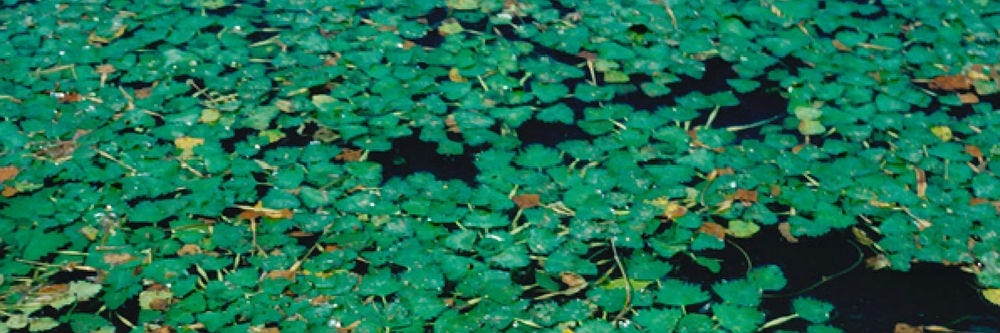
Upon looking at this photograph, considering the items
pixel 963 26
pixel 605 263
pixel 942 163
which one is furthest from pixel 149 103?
pixel 963 26

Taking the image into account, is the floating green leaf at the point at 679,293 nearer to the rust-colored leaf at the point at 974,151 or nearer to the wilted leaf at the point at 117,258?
the rust-colored leaf at the point at 974,151

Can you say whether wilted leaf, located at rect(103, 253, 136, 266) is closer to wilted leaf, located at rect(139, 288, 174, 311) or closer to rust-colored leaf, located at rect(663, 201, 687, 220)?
wilted leaf, located at rect(139, 288, 174, 311)

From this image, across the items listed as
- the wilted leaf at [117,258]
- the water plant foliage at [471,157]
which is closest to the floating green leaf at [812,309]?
the water plant foliage at [471,157]

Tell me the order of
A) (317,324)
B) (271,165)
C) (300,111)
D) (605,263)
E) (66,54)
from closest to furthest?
(317,324)
(605,263)
(271,165)
(300,111)
(66,54)

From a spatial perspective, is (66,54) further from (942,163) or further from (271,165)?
(942,163)

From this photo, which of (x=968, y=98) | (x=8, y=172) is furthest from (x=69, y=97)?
(x=968, y=98)

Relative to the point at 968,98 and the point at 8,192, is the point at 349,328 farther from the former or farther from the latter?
the point at 968,98

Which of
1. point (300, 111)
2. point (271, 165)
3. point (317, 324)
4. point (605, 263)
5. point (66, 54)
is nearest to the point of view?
point (317, 324)
